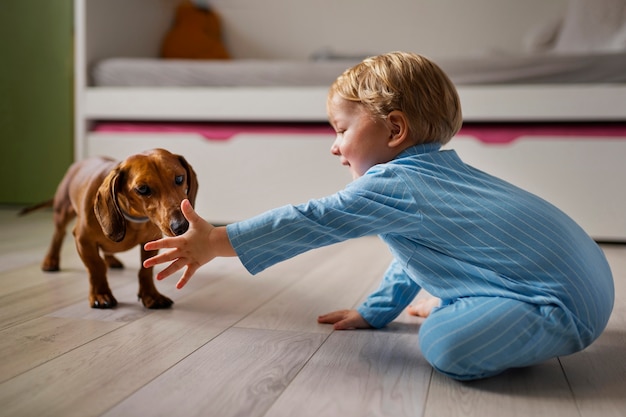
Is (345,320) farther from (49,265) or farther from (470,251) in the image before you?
(49,265)

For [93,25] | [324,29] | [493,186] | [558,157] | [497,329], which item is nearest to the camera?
[497,329]

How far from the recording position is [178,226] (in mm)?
981

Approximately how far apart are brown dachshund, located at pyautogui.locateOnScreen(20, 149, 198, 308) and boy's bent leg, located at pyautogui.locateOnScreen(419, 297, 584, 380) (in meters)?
0.41

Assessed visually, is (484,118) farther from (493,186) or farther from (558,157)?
(493,186)

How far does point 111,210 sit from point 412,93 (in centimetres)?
52

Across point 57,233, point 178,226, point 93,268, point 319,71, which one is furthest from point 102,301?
point 319,71

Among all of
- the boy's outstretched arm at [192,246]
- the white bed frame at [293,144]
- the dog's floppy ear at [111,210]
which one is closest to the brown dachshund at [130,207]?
the dog's floppy ear at [111,210]

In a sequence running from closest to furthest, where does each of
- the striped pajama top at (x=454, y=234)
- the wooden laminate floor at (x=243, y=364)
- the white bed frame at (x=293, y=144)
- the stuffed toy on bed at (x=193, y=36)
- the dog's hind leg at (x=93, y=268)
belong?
the wooden laminate floor at (x=243, y=364) < the striped pajama top at (x=454, y=234) < the dog's hind leg at (x=93, y=268) < the white bed frame at (x=293, y=144) < the stuffed toy on bed at (x=193, y=36)

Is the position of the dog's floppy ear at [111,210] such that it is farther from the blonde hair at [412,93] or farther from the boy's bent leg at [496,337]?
the boy's bent leg at [496,337]

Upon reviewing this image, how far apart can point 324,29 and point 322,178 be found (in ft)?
3.72

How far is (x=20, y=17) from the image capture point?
241cm

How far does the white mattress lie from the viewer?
2055 mm

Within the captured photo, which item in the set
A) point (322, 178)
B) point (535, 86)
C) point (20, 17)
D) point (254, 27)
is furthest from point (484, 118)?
point (20, 17)

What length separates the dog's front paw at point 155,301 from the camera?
3.87 ft
